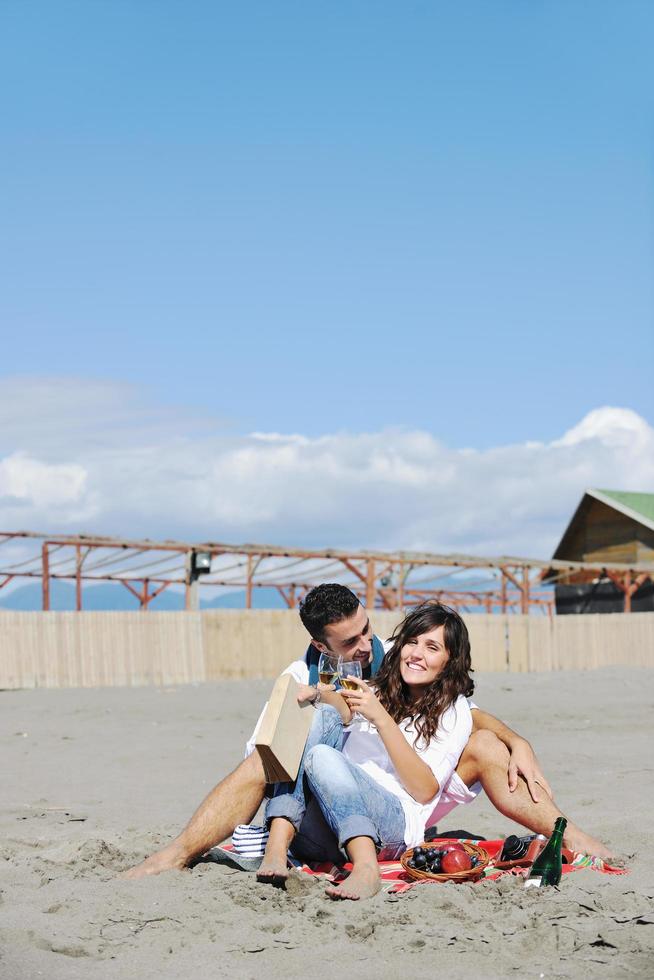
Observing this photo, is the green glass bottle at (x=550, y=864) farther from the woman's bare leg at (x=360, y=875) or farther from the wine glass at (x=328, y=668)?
the wine glass at (x=328, y=668)

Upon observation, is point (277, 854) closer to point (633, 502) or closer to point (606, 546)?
point (606, 546)

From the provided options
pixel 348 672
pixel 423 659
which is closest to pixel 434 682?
pixel 423 659

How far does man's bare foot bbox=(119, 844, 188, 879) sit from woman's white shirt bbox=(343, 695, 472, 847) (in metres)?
0.73

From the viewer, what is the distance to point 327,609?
4.33 meters

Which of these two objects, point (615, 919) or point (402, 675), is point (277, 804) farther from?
point (615, 919)

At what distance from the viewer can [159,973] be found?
3.29 m

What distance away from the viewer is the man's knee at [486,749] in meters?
4.52

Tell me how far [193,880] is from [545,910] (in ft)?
4.20

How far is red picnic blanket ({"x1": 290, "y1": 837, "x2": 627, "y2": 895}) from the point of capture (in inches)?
163

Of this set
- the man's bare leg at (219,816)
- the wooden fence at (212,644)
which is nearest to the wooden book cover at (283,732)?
the man's bare leg at (219,816)

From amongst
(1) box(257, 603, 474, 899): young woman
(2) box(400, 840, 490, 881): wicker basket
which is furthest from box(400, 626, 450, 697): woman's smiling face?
(2) box(400, 840, 490, 881): wicker basket

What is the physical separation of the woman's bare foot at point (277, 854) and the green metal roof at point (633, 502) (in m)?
29.8

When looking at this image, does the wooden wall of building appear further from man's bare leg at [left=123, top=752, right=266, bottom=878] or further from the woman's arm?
man's bare leg at [left=123, top=752, right=266, bottom=878]

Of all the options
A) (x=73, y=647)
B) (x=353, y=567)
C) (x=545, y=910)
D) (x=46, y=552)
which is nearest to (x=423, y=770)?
(x=545, y=910)
